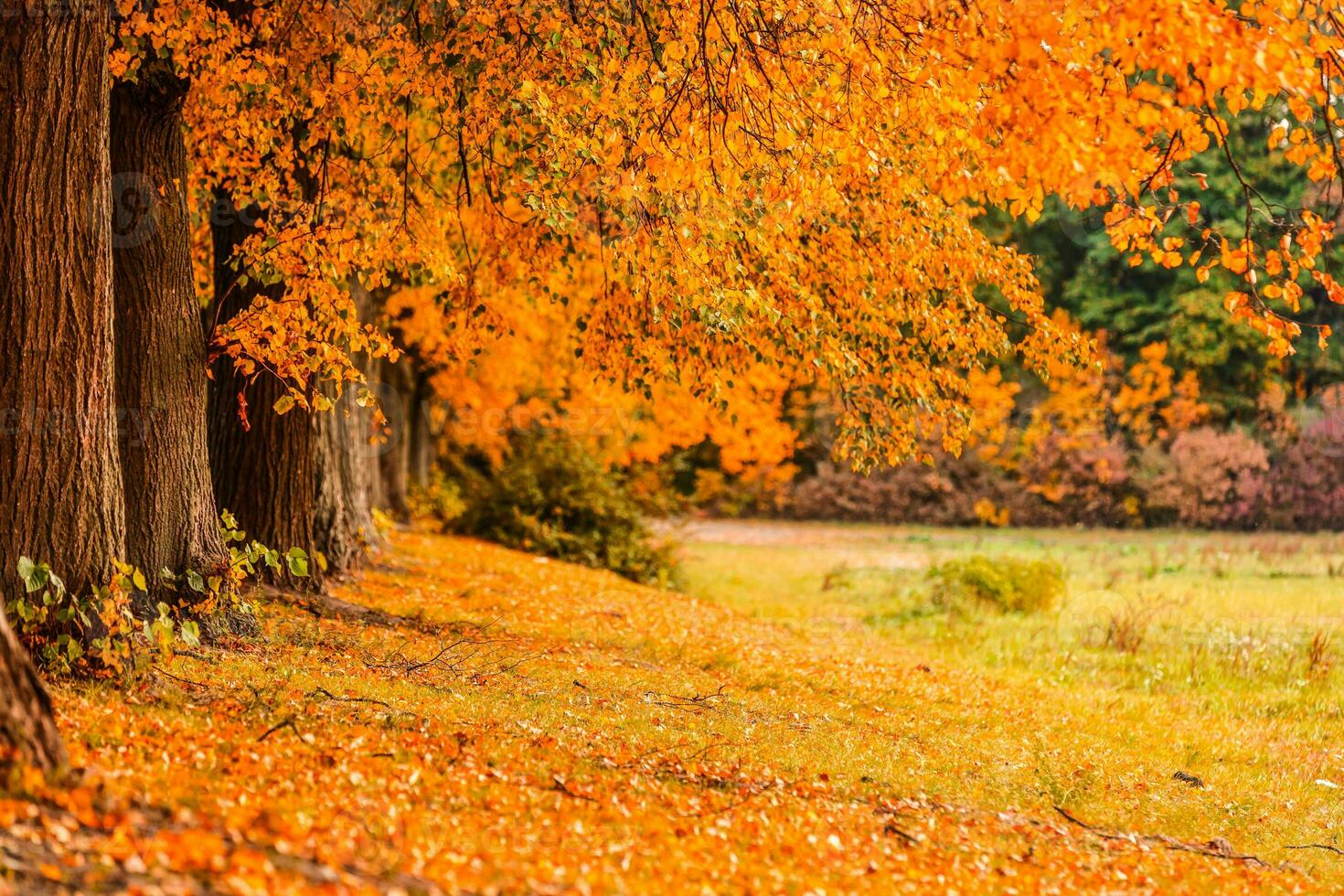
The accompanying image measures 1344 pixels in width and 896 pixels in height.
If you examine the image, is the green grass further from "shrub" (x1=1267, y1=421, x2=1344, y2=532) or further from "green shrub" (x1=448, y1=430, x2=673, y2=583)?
"shrub" (x1=1267, y1=421, x2=1344, y2=532)

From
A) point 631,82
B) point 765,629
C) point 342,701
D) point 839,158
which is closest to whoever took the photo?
point 342,701

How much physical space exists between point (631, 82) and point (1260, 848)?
5.63m

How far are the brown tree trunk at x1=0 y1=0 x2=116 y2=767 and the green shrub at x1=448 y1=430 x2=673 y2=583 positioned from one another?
40.8 ft

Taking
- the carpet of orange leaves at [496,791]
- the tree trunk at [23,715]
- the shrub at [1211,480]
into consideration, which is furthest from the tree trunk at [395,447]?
the shrub at [1211,480]

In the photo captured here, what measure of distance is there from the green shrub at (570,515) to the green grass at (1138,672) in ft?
3.33

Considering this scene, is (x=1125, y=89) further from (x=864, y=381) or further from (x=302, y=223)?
(x=302, y=223)

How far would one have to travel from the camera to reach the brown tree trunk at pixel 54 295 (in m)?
5.77

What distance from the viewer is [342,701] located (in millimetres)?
6316

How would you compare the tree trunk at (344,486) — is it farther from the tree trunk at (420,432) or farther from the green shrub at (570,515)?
the tree trunk at (420,432)

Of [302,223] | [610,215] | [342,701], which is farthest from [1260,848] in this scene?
[302,223]

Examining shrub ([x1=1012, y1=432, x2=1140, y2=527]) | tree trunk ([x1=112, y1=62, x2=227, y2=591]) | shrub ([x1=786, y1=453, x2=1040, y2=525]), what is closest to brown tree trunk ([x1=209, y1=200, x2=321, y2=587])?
tree trunk ([x1=112, y1=62, x2=227, y2=591])

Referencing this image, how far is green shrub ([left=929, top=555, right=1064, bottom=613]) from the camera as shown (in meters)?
15.6

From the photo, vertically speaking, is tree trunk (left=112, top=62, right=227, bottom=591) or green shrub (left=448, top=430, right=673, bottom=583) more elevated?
tree trunk (left=112, top=62, right=227, bottom=591)

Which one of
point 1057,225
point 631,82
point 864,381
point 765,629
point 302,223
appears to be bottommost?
point 765,629
